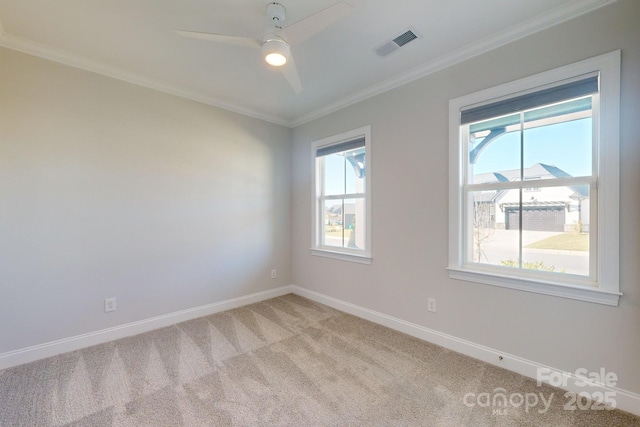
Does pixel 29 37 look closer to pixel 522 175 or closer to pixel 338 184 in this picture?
pixel 338 184

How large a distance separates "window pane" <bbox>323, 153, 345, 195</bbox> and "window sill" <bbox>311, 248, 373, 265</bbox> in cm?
80

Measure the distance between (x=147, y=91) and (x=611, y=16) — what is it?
385 centimetres

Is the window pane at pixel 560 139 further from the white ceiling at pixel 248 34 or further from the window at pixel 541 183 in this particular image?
the white ceiling at pixel 248 34

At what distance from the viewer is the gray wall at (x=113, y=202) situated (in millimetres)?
2221

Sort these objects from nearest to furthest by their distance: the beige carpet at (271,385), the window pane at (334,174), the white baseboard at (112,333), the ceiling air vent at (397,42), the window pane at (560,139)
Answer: the beige carpet at (271,385) < the window pane at (560,139) < the ceiling air vent at (397,42) < the white baseboard at (112,333) < the window pane at (334,174)

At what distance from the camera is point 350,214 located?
348 centimetres

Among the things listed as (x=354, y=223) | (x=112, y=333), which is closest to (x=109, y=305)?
(x=112, y=333)

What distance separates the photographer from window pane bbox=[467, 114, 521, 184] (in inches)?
85.5

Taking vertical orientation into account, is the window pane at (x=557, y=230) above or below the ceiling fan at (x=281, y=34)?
below

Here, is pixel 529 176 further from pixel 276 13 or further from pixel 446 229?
pixel 276 13

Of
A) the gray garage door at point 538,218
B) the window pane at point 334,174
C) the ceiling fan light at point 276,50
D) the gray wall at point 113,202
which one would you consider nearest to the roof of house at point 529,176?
the gray garage door at point 538,218

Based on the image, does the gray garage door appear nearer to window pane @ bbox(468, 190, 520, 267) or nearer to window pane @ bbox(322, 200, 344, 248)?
window pane @ bbox(468, 190, 520, 267)

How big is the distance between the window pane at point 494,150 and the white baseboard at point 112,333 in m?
3.05

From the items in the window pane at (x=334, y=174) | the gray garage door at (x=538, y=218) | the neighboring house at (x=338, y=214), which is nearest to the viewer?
the gray garage door at (x=538, y=218)
